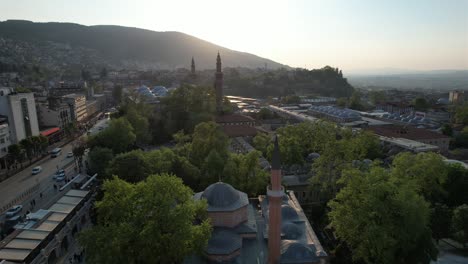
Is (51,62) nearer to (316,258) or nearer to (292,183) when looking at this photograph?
(292,183)

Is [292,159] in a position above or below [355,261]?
above

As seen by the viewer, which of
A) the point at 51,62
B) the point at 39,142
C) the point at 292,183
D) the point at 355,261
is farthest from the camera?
the point at 51,62

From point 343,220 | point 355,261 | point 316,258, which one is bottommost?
point 355,261

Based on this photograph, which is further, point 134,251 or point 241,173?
point 241,173

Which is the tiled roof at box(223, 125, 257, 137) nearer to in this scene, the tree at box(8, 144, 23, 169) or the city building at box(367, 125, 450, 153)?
the city building at box(367, 125, 450, 153)

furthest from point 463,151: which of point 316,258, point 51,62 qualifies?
point 51,62

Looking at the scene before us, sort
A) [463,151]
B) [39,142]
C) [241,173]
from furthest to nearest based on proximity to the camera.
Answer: [463,151] < [39,142] < [241,173]

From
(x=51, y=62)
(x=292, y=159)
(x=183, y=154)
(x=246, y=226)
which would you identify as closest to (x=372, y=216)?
(x=246, y=226)
